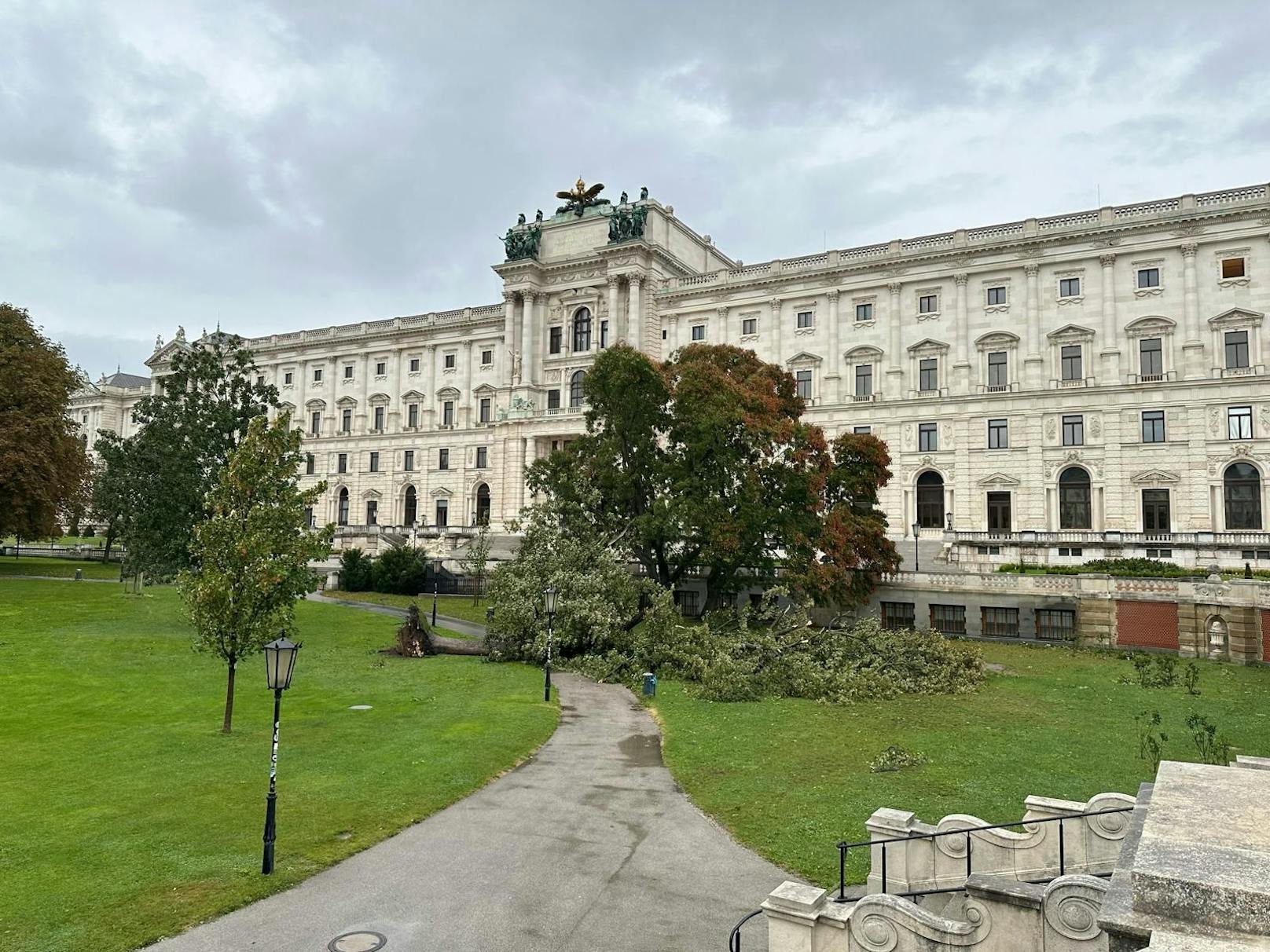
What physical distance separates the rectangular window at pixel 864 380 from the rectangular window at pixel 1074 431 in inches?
515

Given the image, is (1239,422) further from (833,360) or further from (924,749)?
(924,749)

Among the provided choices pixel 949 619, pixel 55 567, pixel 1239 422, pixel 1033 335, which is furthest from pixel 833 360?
pixel 55 567

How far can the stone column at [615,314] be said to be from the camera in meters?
70.3

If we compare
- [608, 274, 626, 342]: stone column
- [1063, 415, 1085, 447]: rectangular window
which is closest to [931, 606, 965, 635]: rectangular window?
[1063, 415, 1085, 447]: rectangular window

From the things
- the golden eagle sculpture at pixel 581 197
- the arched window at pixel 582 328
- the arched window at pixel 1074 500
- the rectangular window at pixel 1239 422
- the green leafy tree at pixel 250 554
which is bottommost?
the green leafy tree at pixel 250 554

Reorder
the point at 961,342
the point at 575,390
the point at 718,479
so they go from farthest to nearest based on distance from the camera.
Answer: the point at 575,390 → the point at 961,342 → the point at 718,479

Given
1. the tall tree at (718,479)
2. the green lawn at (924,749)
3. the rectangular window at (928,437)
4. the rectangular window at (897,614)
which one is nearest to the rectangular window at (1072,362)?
the rectangular window at (928,437)

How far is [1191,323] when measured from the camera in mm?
52000

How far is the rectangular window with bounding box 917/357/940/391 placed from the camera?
5981cm

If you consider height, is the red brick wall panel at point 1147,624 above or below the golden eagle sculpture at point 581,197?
below

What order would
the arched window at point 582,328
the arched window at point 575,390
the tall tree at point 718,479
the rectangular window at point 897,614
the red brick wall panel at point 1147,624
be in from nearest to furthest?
the red brick wall panel at point 1147,624 → the tall tree at point 718,479 → the rectangular window at point 897,614 → the arched window at point 575,390 → the arched window at point 582,328

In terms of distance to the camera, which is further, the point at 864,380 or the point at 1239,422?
the point at 864,380

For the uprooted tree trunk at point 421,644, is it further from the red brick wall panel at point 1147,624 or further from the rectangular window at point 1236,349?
the rectangular window at point 1236,349

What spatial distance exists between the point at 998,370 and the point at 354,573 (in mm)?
44690
